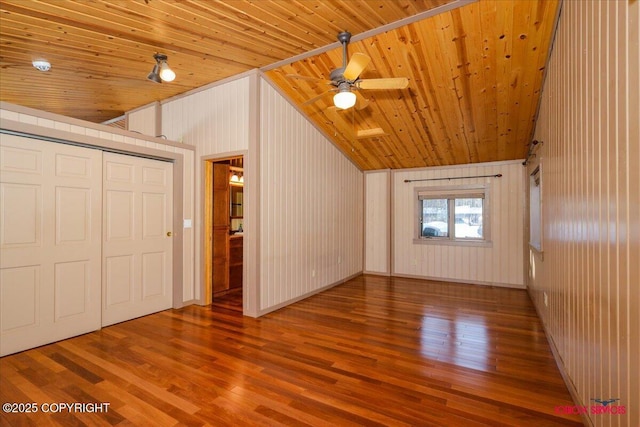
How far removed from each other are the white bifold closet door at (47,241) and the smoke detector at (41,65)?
113 cm

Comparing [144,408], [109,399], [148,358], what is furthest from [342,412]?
[148,358]

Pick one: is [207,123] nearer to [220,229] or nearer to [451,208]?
[220,229]

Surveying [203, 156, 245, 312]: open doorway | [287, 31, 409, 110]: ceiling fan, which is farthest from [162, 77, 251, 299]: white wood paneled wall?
[287, 31, 409, 110]: ceiling fan

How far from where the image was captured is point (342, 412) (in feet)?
6.64

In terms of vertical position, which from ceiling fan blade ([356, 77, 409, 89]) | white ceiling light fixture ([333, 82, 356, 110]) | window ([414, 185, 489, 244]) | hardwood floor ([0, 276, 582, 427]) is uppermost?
ceiling fan blade ([356, 77, 409, 89])

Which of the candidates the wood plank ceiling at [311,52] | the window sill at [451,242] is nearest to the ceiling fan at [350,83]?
the wood plank ceiling at [311,52]

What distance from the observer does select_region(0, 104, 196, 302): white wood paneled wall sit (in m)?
2.91

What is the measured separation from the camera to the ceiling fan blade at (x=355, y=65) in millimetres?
2532

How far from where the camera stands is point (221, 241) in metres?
5.09

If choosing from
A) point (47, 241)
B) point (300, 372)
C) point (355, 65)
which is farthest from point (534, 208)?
point (47, 241)

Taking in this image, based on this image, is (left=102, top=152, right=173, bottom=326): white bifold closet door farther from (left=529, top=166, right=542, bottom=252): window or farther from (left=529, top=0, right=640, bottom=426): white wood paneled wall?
(left=529, top=166, right=542, bottom=252): window

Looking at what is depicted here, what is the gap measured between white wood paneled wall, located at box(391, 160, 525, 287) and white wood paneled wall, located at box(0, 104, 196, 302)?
431 cm

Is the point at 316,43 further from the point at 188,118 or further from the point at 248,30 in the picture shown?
the point at 188,118

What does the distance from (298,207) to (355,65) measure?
258 cm
